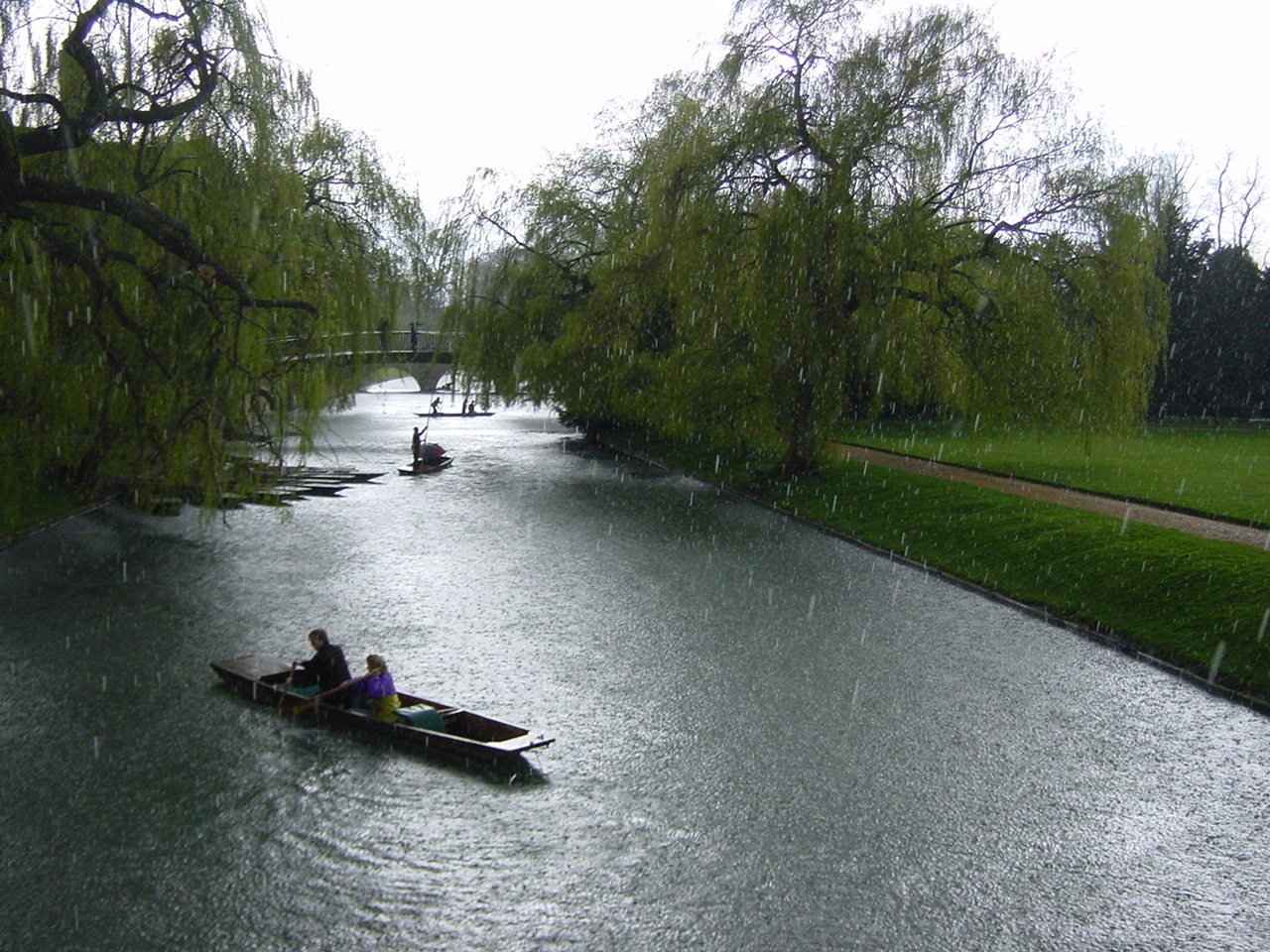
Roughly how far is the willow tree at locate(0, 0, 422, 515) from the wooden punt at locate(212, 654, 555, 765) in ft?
14.0

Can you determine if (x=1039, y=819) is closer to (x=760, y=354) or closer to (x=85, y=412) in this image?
(x=85, y=412)

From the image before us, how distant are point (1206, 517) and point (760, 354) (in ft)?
32.0

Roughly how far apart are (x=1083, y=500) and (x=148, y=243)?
17.0 meters

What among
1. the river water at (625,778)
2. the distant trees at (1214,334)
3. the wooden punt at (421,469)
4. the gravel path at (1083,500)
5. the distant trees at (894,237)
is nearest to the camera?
the river water at (625,778)

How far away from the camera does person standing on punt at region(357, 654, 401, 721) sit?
9906 millimetres

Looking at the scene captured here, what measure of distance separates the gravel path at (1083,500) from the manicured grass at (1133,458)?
44cm

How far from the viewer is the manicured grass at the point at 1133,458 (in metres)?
21.6

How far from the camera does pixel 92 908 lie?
6.93 metres

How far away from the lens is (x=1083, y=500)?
21547mm

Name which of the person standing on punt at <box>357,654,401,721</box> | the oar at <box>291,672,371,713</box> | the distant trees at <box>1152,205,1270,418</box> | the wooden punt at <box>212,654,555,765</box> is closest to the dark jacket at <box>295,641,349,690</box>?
the oar at <box>291,672,371,713</box>

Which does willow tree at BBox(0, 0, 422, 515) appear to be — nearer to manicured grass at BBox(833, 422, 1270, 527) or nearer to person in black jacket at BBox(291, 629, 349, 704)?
person in black jacket at BBox(291, 629, 349, 704)

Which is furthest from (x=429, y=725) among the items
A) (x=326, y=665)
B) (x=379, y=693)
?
(x=326, y=665)

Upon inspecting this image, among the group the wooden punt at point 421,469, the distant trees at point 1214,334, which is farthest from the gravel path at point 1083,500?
the distant trees at point 1214,334

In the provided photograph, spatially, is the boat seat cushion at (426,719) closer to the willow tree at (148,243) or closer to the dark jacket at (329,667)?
the dark jacket at (329,667)
